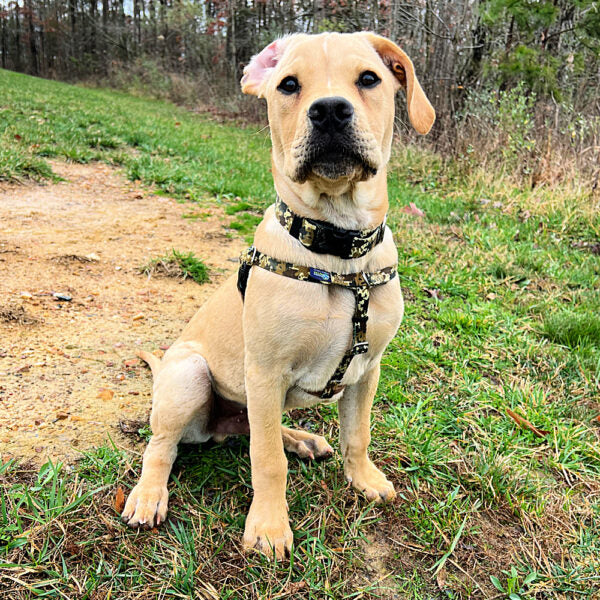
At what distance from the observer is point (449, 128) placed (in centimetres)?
893

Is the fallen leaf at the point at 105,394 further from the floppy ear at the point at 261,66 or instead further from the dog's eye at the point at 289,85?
the dog's eye at the point at 289,85

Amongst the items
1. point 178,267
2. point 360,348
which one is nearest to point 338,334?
point 360,348

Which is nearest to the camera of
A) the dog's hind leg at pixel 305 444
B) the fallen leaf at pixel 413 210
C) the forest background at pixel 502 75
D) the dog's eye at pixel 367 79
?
the dog's eye at pixel 367 79

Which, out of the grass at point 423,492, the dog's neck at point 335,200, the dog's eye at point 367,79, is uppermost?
the dog's eye at point 367,79

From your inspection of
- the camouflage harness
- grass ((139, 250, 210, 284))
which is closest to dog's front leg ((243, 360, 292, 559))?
the camouflage harness

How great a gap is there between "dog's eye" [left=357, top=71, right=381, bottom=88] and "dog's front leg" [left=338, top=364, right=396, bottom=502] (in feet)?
3.90

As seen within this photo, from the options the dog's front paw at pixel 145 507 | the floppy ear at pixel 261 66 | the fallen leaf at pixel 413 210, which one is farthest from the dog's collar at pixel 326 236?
the fallen leaf at pixel 413 210

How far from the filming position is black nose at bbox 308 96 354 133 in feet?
5.71

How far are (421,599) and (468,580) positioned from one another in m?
0.23

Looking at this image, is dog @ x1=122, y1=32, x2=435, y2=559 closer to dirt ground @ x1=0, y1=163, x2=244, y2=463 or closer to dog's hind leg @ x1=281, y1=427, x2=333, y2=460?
dog's hind leg @ x1=281, y1=427, x2=333, y2=460

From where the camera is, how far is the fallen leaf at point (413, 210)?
6562 millimetres

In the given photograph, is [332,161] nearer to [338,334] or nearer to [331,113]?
[331,113]

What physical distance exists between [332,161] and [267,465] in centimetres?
118

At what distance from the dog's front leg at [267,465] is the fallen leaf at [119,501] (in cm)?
53
